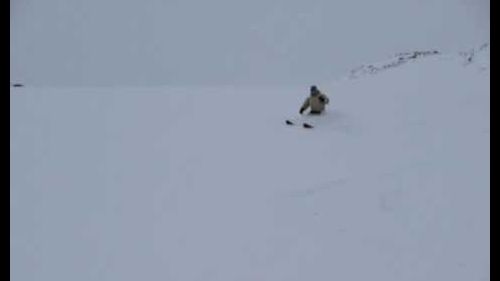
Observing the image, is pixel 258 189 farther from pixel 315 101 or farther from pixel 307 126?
pixel 315 101

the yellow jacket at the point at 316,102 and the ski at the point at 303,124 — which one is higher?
the yellow jacket at the point at 316,102

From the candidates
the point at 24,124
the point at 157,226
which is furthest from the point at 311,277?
the point at 24,124

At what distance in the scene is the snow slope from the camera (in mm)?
6066

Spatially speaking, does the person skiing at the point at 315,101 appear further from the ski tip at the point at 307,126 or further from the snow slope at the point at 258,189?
the ski tip at the point at 307,126

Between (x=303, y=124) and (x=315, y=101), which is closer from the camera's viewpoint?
(x=303, y=124)

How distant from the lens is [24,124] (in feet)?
43.0

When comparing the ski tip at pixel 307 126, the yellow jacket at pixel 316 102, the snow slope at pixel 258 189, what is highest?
the yellow jacket at pixel 316 102

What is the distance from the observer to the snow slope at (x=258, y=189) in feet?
19.9

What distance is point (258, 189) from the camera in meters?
8.34

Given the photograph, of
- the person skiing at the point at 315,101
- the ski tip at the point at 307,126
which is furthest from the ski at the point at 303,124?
the person skiing at the point at 315,101

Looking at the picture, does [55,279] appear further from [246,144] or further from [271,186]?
[246,144]

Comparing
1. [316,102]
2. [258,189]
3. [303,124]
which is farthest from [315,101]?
[258,189]

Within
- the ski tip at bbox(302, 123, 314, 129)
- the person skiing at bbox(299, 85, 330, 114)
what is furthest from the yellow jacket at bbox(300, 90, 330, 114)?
the ski tip at bbox(302, 123, 314, 129)

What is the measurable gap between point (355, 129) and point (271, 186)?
3676mm
